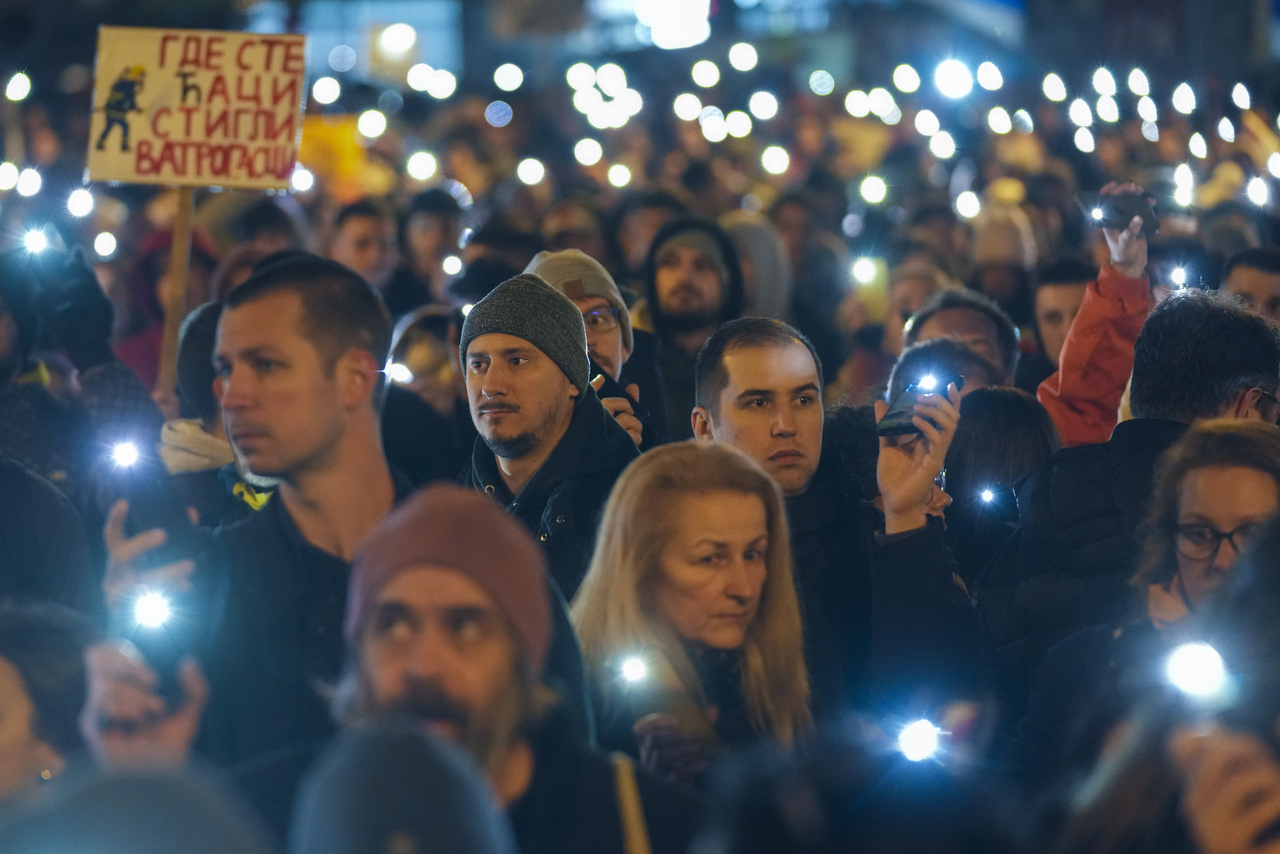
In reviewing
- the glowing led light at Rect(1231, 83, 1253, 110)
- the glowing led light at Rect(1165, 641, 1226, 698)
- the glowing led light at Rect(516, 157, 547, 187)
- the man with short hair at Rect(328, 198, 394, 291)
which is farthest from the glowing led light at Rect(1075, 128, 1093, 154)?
the glowing led light at Rect(1165, 641, 1226, 698)

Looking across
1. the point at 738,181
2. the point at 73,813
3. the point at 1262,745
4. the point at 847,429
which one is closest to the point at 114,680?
the point at 73,813

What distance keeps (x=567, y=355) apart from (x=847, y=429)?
93 cm

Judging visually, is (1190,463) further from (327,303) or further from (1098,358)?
(1098,358)

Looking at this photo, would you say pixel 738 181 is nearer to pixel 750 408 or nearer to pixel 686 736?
pixel 750 408

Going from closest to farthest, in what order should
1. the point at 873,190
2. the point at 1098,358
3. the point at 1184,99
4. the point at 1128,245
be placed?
the point at 1128,245, the point at 1098,358, the point at 1184,99, the point at 873,190

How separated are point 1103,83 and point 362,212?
157 inches

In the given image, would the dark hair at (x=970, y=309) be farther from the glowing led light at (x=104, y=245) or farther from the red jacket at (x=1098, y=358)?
the glowing led light at (x=104, y=245)

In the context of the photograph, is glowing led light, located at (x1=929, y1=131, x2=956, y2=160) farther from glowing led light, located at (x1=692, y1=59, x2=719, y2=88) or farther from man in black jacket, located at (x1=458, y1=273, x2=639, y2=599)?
glowing led light, located at (x1=692, y1=59, x2=719, y2=88)

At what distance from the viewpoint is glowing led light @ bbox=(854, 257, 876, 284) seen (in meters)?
9.95

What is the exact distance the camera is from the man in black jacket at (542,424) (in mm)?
4578

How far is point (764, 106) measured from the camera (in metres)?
19.7

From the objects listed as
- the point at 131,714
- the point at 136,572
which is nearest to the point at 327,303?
the point at 136,572

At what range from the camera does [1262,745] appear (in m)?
2.34

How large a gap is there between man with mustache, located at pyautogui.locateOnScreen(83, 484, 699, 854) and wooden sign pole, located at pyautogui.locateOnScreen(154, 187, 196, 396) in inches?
142
